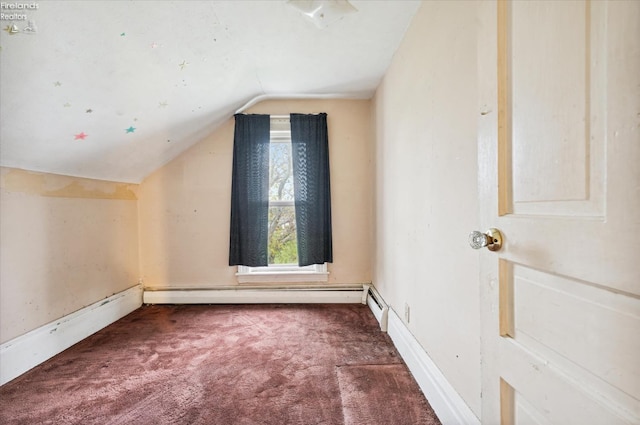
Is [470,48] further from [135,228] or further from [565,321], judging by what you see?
[135,228]

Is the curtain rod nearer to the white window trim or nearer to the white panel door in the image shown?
the white window trim

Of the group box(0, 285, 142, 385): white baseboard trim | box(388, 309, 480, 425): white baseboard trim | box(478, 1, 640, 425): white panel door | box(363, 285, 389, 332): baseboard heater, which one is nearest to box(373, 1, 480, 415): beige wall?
box(388, 309, 480, 425): white baseboard trim

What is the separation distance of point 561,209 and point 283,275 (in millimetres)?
2531

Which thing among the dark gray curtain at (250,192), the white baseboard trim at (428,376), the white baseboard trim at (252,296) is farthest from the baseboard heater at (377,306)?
the dark gray curtain at (250,192)

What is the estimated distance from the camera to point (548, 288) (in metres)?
0.58

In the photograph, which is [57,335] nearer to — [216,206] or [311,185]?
[216,206]

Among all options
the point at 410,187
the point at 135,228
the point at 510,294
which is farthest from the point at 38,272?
the point at 510,294

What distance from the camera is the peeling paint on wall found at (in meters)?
1.63

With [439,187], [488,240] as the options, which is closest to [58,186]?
Answer: [439,187]

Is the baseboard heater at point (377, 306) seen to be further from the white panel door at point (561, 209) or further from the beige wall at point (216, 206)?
the white panel door at point (561, 209)

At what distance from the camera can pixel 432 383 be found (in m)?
1.32

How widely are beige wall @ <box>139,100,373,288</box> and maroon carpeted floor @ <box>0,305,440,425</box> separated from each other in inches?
24.0

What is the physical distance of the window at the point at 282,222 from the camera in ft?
9.35

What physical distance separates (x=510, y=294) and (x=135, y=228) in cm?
314
